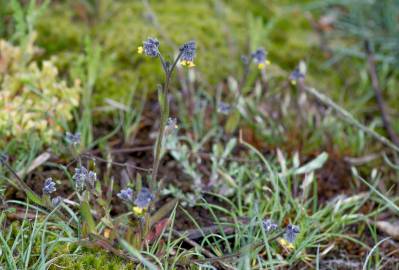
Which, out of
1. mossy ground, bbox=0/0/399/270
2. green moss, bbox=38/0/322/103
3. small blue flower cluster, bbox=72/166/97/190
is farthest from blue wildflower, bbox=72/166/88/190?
green moss, bbox=38/0/322/103

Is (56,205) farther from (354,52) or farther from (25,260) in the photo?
(354,52)

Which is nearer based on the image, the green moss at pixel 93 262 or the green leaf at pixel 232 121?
the green moss at pixel 93 262

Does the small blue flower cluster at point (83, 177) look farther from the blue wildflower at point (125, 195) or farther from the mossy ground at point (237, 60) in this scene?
the mossy ground at point (237, 60)

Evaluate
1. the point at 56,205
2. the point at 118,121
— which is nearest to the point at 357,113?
the point at 118,121

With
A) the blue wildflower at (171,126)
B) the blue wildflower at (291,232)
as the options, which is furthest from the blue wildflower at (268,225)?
the blue wildflower at (171,126)

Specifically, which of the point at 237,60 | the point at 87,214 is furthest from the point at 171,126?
the point at 237,60

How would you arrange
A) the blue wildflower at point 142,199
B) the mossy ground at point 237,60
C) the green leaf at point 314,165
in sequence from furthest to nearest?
the mossy ground at point 237,60 → the green leaf at point 314,165 → the blue wildflower at point 142,199

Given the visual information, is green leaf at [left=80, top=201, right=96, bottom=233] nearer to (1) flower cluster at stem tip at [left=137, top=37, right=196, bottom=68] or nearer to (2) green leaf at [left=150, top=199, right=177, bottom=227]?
(2) green leaf at [left=150, top=199, right=177, bottom=227]

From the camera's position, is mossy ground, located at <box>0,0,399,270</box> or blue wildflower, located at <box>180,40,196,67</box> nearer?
blue wildflower, located at <box>180,40,196,67</box>

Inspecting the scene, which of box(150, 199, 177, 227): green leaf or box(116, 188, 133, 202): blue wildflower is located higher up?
box(116, 188, 133, 202): blue wildflower

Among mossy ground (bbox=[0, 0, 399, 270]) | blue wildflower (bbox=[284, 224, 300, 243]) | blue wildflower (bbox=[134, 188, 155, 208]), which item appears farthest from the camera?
mossy ground (bbox=[0, 0, 399, 270])

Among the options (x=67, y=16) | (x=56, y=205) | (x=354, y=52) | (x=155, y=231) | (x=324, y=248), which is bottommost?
(x=324, y=248)
